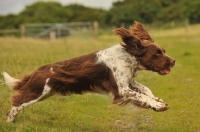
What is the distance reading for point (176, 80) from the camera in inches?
414

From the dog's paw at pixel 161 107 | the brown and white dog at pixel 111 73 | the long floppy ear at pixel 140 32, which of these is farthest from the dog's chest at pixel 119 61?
the dog's paw at pixel 161 107

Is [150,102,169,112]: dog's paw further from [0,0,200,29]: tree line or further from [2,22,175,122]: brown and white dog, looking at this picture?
[0,0,200,29]: tree line

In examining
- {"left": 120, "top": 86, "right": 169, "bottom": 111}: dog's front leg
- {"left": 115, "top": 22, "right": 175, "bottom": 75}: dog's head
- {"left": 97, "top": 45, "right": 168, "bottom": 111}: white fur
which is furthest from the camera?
{"left": 115, "top": 22, "right": 175, "bottom": 75}: dog's head

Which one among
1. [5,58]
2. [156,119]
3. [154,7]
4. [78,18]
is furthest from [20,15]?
[156,119]

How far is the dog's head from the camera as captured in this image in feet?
18.7

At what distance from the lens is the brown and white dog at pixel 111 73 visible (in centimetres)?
564

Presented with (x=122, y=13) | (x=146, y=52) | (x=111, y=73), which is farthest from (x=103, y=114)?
(x=122, y=13)

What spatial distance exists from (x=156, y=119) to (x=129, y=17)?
1310 inches

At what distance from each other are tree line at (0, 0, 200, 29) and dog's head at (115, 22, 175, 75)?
3000 cm

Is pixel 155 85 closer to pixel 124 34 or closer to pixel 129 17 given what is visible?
pixel 124 34

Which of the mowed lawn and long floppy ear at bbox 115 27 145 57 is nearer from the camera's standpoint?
long floppy ear at bbox 115 27 145 57

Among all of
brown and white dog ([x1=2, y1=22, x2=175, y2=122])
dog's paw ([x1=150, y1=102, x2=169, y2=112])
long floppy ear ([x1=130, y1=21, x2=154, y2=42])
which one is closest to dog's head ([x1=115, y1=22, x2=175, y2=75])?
brown and white dog ([x1=2, y1=22, x2=175, y2=122])

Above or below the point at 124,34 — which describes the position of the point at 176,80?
below

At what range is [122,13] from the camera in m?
44.1
